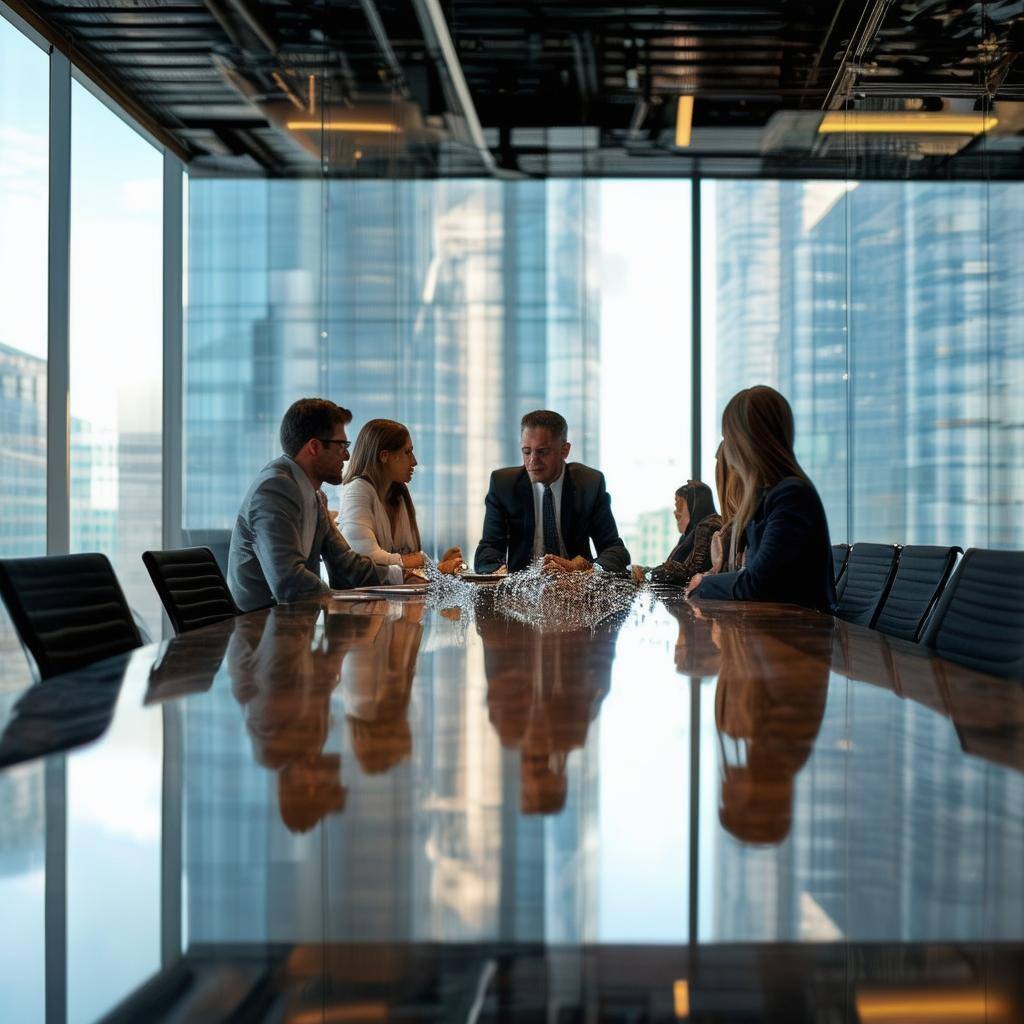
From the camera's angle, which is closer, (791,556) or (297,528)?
(791,556)

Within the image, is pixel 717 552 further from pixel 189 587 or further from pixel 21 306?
pixel 21 306

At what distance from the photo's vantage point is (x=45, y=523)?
5461mm

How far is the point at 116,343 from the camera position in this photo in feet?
20.8

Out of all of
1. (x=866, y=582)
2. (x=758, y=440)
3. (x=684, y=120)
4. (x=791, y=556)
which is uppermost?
(x=684, y=120)

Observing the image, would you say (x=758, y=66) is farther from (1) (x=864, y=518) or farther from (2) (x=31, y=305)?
(2) (x=31, y=305)

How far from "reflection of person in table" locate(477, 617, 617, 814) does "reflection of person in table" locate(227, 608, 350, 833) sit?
153mm

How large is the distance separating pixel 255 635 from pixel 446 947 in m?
1.57

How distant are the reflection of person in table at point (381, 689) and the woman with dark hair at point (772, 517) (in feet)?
4.07

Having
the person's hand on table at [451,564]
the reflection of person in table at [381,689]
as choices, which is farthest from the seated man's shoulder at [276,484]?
the reflection of person in table at [381,689]

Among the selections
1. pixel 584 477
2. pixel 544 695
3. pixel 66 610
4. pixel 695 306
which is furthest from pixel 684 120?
pixel 544 695

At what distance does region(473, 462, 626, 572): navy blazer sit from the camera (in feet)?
16.4

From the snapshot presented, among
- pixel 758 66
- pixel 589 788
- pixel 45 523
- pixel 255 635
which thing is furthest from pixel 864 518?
pixel 589 788

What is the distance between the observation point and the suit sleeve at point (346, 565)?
3920 millimetres

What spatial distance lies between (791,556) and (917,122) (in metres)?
4.90
